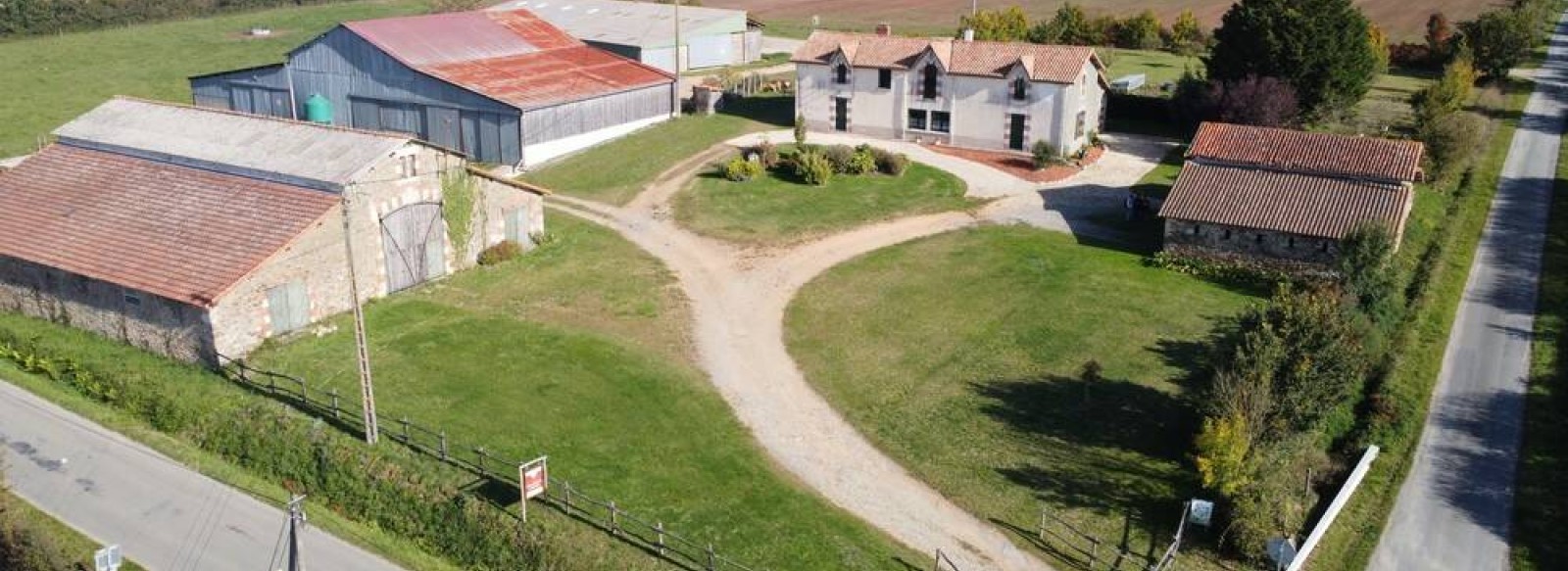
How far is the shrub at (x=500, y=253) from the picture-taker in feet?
132

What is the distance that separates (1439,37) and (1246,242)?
178ft

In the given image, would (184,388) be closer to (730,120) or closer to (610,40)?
(730,120)

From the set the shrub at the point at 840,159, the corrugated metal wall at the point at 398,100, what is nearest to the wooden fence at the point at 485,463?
the corrugated metal wall at the point at 398,100

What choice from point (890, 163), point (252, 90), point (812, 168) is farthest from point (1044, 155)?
point (252, 90)

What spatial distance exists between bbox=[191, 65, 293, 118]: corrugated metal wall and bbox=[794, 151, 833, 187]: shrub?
2699 cm

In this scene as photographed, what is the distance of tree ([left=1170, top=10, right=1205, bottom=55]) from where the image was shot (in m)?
89.1

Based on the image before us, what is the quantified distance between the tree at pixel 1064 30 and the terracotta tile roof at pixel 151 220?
5899 cm

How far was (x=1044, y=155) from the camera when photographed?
53.2 m

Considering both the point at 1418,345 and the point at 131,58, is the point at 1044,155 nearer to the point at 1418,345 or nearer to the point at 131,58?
the point at 1418,345

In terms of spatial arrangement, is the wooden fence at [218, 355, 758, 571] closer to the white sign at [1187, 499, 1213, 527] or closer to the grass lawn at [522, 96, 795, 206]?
the white sign at [1187, 499, 1213, 527]

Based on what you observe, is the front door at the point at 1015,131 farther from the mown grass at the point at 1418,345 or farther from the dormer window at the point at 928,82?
the mown grass at the point at 1418,345

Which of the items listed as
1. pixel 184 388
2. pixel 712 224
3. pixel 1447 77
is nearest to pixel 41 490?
pixel 184 388

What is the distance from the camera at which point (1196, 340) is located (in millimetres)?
34969

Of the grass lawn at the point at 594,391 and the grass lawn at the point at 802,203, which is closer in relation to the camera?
the grass lawn at the point at 594,391
